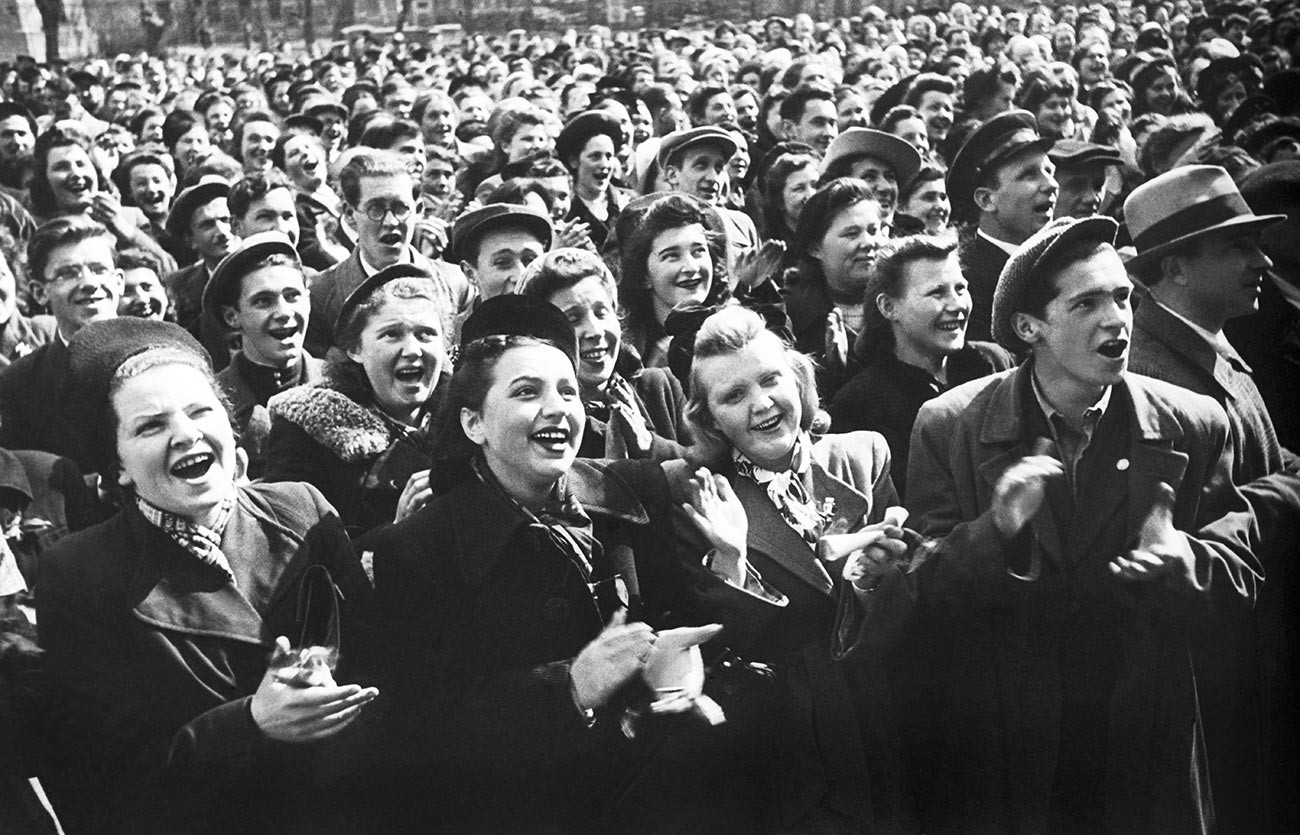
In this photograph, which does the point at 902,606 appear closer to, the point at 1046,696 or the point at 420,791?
the point at 1046,696

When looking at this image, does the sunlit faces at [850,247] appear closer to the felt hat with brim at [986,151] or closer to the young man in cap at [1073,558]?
the felt hat with brim at [986,151]

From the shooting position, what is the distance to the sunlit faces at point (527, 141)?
295 inches

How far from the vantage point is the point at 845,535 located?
372cm

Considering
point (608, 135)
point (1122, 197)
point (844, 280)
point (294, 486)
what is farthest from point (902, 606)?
point (608, 135)

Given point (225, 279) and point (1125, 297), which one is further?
point (225, 279)

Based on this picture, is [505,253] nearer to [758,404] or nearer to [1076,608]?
[758,404]

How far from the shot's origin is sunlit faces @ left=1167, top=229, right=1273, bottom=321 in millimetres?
3947

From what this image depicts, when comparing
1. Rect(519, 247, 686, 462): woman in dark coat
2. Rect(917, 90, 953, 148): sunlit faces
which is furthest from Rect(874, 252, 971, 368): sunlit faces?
Rect(917, 90, 953, 148): sunlit faces

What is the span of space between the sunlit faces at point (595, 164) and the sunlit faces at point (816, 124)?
4.53 feet

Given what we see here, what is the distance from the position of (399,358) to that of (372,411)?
15 cm

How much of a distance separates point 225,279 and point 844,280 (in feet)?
6.18

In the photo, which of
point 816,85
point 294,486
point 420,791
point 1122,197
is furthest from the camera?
point 816,85

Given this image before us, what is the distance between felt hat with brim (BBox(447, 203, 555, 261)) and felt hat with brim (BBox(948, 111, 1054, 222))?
1422 millimetres

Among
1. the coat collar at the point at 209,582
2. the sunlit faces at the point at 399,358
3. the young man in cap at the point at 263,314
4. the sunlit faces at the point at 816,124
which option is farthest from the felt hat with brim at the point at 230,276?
the sunlit faces at the point at 816,124
